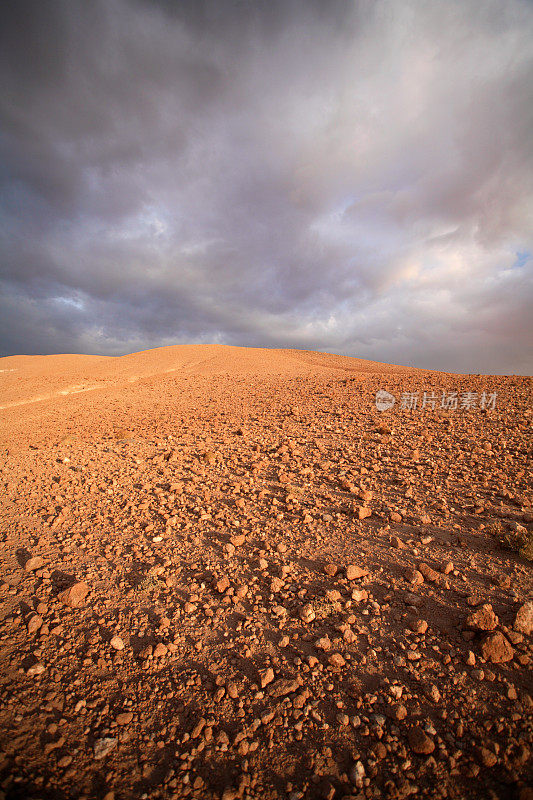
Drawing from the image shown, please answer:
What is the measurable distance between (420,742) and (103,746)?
1.92 meters

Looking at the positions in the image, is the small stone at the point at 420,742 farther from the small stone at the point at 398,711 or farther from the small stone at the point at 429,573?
the small stone at the point at 429,573

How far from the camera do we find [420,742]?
1.87 m

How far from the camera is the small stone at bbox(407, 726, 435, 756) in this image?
185 centimetres

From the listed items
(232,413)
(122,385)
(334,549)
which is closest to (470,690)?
(334,549)

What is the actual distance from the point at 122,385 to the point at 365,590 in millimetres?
19384

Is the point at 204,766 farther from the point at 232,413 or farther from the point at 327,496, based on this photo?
the point at 232,413

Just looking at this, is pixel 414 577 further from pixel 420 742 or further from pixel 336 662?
pixel 420 742

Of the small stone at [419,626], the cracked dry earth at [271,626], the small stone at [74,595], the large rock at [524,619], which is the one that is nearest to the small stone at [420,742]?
the cracked dry earth at [271,626]

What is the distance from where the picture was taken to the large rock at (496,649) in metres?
2.31

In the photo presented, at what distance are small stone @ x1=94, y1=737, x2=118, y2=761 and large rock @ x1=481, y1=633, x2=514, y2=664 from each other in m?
2.60

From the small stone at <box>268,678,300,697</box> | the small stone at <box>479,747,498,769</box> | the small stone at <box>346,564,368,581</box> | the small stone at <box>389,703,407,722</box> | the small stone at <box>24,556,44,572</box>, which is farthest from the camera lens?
the small stone at <box>24,556,44,572</box>

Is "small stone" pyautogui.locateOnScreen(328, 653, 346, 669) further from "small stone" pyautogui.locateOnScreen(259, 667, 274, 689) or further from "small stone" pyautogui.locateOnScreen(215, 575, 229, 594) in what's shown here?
"small stone" pyautogui.locateOnScreen(215, 575, 229, 594)

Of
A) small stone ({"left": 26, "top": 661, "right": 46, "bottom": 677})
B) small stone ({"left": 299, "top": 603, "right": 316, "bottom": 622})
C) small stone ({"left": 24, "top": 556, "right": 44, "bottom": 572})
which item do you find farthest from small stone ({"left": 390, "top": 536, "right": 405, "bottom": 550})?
small stone ({"left": 24, "top": 556, "right": 44, "bottom": 572})

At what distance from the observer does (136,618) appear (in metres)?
2.88
